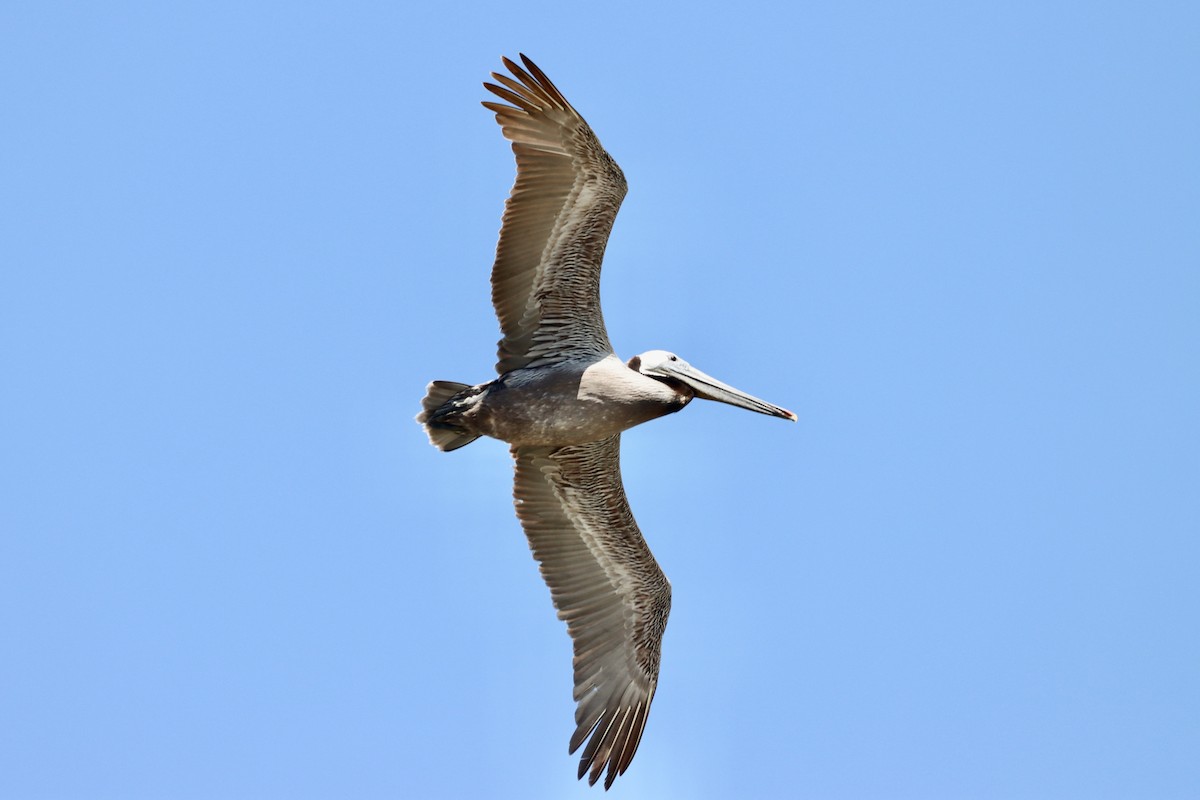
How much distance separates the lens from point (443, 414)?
38.9 ft

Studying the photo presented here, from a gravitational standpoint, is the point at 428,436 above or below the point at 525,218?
below

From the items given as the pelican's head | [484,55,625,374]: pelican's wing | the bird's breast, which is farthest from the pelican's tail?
the pelican's head

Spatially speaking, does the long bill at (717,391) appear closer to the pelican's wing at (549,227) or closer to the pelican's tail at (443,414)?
the pelican's wing at (549,227)

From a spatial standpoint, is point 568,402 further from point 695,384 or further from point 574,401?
point 695,384

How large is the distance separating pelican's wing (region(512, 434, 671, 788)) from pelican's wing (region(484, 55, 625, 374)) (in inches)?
37.1

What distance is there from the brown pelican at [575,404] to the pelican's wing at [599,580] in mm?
11

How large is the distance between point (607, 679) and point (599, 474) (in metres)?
1.66

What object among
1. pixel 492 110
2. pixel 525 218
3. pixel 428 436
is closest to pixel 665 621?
pixel 428 436

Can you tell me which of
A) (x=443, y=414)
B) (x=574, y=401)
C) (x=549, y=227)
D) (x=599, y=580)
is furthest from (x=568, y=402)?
(x=599, y=580)

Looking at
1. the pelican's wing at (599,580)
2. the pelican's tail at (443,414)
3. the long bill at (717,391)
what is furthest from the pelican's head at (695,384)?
the pelican's tail at (443,414)

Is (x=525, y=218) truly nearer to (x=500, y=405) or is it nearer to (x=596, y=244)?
(x=596, y=244)

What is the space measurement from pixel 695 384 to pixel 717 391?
178 millimetres

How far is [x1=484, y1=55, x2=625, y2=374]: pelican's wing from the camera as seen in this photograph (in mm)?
11383

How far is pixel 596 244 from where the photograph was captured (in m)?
11.8
